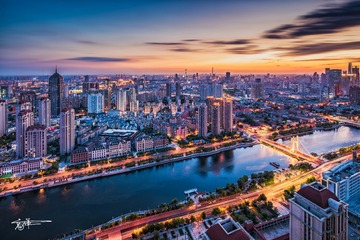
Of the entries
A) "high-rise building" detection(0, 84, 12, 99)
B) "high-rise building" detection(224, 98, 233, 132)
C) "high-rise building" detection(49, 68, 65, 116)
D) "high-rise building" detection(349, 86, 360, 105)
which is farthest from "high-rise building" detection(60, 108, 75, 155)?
"high-rise building" detection(349, 86, 360, 105)

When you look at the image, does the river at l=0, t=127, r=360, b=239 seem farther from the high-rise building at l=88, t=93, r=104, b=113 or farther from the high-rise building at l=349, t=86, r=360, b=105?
the high-rise building at l=349, t=86, r=360, b=105

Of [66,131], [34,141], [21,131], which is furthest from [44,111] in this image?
[34,141]

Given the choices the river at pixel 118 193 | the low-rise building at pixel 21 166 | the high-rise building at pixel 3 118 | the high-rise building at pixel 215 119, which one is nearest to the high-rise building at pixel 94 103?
the high-rise building at pixel 3 118

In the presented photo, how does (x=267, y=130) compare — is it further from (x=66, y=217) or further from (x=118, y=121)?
(x=66, y=217)

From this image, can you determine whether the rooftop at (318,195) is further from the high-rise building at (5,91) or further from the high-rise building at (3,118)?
the high-rise building at (5,91)

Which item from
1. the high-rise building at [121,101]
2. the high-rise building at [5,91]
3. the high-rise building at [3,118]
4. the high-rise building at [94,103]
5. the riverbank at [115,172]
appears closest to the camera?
the riverbank at [115,172]

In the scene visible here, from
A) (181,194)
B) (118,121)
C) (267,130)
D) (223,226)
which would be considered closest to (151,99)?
(118,121)

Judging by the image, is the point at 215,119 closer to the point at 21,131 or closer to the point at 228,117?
the point at 228,117
